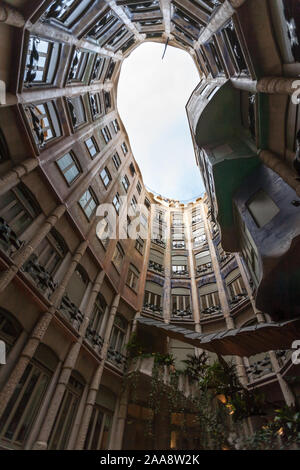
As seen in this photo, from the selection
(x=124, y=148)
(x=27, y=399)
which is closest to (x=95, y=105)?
(x=124, y=148)

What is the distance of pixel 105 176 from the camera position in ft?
62.9

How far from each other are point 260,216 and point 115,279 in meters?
10.2

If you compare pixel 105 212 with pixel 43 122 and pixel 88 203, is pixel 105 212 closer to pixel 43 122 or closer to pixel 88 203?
pixel 88 203

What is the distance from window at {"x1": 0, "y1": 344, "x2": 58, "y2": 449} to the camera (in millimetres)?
7977

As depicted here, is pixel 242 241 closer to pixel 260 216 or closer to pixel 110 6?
pixel 260 216

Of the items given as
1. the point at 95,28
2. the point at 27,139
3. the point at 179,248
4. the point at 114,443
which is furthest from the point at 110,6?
the point at 114,443

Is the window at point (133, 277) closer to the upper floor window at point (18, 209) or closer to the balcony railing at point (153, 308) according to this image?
the balcony railing at point (153, 308)

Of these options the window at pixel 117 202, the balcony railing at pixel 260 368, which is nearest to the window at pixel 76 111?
the window at pixel 117 202

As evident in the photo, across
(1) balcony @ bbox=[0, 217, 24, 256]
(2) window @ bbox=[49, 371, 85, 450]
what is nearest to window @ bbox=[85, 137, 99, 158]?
(1) balcony @ bbox=[0, 217, 24, 256]

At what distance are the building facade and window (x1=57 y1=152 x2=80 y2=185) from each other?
0.08m

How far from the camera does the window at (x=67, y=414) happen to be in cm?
942

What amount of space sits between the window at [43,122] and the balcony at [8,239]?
4577 millimetres

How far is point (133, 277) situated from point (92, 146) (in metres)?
A: 10.8
